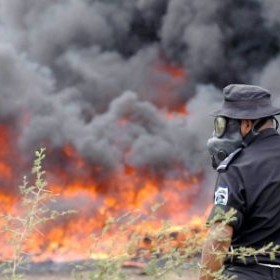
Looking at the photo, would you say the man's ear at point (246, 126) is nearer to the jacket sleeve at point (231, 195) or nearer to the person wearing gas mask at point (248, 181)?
the person wearing gas mask at point (248, 181)

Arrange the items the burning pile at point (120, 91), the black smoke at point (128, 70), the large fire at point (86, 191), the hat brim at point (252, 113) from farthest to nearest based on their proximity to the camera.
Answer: the black smoke at point (128, 70), the burning pile at point (120, 91), the large fire at point (86, 191), the hat brim at point (252, 113)

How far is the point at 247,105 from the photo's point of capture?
2727 mm

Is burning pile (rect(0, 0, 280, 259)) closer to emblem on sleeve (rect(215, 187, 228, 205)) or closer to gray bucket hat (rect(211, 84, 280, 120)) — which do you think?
gray bucket hat (rect(211, 84, 280, 120))

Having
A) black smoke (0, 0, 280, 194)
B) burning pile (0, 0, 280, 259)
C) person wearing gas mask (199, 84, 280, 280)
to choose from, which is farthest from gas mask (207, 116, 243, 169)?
black smoke (0, 0, 280, 194)

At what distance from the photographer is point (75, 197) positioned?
10.9 meters

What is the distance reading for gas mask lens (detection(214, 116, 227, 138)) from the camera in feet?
9.11

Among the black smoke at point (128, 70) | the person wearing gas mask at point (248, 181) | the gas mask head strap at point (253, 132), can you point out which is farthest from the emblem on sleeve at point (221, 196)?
the black smoke at point (128, 70)

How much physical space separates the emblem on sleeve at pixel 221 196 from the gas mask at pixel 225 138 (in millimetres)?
264

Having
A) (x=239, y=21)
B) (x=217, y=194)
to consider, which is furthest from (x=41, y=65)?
(x=217, y=194)

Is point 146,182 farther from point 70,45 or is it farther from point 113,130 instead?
point 70,45

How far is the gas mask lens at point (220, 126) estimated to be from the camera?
9.11 feet

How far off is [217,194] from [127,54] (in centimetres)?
1010

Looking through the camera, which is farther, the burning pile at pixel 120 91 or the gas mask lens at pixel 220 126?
the burning pile at pixel 120 91

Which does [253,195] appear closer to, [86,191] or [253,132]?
[253,132]
